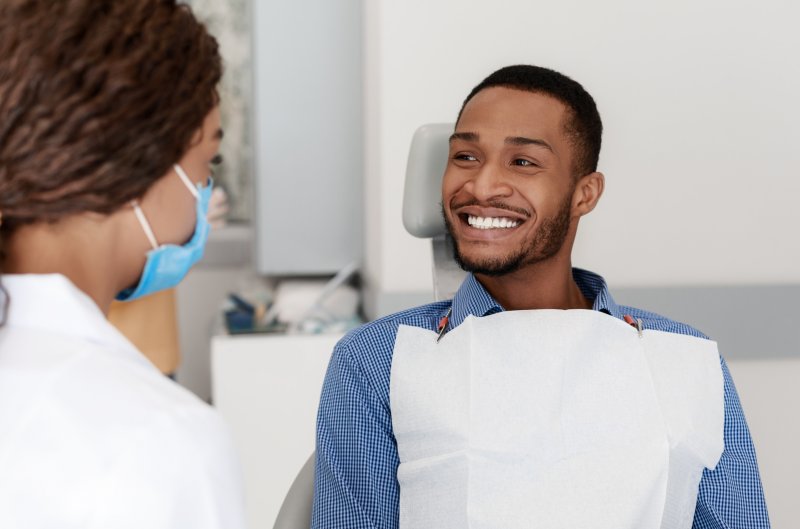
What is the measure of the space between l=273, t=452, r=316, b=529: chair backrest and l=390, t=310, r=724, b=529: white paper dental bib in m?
0.14

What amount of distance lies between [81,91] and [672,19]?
1985mm

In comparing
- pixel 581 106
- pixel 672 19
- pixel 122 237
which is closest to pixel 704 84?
pixel 672 19

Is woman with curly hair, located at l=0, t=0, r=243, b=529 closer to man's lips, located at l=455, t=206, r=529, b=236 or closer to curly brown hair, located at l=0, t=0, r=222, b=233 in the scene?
curly brown hair, located at l=0, t=0, r=222, b=233

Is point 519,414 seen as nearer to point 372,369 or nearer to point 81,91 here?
point 372,369

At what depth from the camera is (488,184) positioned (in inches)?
55.4

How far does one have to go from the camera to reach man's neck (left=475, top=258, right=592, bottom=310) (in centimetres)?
149

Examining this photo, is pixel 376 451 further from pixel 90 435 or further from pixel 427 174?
pixel 90 435

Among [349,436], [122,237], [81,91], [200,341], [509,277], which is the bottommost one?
[200,341]

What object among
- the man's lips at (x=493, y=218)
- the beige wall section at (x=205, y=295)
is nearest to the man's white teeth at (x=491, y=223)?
the man's lips at (x=493, y=218)

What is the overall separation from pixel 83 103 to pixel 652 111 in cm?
192

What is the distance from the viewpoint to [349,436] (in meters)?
1.33

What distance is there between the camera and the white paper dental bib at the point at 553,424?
1209mm

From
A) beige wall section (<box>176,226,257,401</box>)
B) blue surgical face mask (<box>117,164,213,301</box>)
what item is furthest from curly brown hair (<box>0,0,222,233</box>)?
beige wall section (<box>176,226,257,401</box>)

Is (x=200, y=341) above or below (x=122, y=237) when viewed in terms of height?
below
